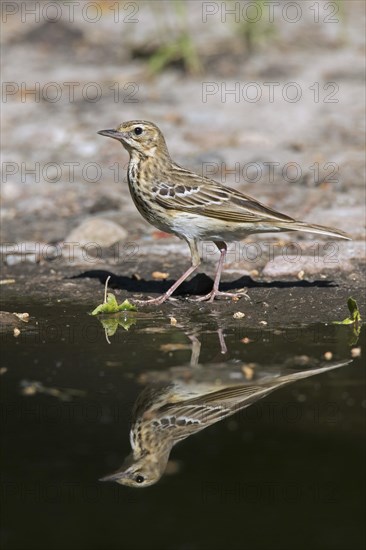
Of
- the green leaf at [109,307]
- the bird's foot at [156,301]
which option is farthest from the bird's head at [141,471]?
the bird's foot at [156,301]

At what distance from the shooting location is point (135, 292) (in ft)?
31.3

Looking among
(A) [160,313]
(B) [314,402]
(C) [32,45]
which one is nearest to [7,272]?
(A) [160,313]

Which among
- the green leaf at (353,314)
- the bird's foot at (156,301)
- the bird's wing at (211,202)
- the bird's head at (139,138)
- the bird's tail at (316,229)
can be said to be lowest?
the bird's foot at (156,301)

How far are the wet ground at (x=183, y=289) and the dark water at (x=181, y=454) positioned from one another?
0.01 meters

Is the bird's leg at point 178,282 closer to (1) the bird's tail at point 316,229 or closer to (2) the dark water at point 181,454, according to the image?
(1) the bird's tail at point 316,229

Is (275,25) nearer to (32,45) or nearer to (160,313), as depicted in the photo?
(32,45)

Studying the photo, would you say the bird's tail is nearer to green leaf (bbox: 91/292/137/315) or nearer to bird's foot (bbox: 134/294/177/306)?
bird's foot (bbox: 134/294/177/306)

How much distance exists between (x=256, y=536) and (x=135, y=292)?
15.8ft

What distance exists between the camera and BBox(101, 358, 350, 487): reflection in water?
5719mm

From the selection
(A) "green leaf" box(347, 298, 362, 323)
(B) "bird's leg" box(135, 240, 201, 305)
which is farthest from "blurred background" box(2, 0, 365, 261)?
(A) "green leaf" box(347, 298, 362, 323)

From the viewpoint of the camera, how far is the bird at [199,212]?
29.5 feet

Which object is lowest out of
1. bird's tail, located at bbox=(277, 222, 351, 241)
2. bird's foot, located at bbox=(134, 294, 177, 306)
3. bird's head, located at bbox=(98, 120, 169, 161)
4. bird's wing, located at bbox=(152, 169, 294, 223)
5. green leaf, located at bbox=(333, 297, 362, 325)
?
bird's foot, located at bbox=(134, 294, 177, 306)

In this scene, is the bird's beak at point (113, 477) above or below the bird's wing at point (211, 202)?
below

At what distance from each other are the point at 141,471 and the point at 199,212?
12.3ft
